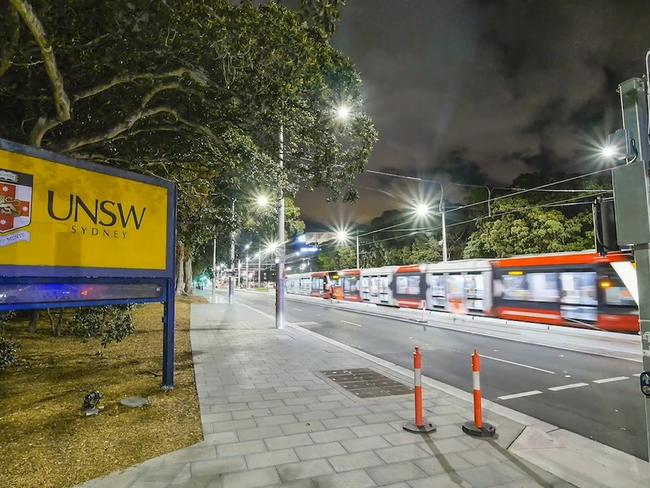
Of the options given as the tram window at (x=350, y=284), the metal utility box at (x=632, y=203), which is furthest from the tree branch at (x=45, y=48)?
the tram window at (x=350, y=284)

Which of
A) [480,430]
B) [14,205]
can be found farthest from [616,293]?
[14,205]

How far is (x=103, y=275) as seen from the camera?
6.72 metres

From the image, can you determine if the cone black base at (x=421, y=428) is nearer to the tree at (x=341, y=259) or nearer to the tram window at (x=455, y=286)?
the tram window at (x=455, y=286)

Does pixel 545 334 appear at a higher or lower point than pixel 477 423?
lower

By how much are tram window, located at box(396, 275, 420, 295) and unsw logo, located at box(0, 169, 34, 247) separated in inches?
886

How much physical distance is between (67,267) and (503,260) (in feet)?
58.1

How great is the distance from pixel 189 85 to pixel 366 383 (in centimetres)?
736

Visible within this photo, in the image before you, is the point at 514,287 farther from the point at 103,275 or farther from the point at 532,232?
the point at 103,275

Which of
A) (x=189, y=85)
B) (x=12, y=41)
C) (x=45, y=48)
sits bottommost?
(x=45, y=48)

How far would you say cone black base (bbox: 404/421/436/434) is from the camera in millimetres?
5551

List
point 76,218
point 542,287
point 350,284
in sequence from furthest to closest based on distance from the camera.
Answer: point 350,284, point 542,287, point 76,218

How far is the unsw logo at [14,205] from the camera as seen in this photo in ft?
18.5

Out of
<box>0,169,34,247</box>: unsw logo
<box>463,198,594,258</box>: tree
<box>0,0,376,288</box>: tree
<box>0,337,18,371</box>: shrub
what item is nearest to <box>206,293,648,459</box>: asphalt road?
<box>0,0,376,288</box>: tree

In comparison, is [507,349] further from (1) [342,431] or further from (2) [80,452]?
(2) [80,452]
